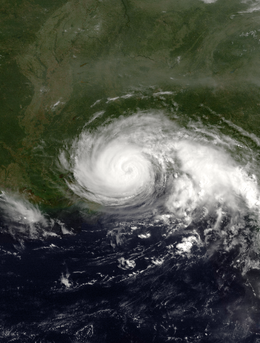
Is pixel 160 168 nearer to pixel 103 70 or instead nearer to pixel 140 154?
pixel 140 154

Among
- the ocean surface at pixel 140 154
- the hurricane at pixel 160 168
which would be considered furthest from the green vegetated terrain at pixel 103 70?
the hurricane at pixel 160 168

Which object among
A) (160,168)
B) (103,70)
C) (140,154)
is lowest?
(160,168)

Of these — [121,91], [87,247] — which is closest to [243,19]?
[121,91]

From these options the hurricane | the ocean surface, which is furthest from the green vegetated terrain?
the hurricane

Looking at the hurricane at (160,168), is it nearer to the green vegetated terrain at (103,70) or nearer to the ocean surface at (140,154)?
the ocean surface at (140,154)

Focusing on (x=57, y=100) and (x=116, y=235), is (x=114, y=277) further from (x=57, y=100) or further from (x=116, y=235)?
(x=57, y=100)

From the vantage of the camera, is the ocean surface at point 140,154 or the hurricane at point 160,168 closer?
the ocean surface at point 140,154

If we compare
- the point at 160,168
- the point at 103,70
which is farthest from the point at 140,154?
the point at 103,70

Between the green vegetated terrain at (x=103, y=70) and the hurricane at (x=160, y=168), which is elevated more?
the green vegetated terrain at (x=103, y=70)

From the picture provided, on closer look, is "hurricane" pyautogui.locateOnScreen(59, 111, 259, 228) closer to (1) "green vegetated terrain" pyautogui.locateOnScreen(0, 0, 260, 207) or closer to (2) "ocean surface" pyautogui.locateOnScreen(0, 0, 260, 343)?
(2) "ocean surface" pyautogui.locateOnScreen(0, 0, 260, 343)
